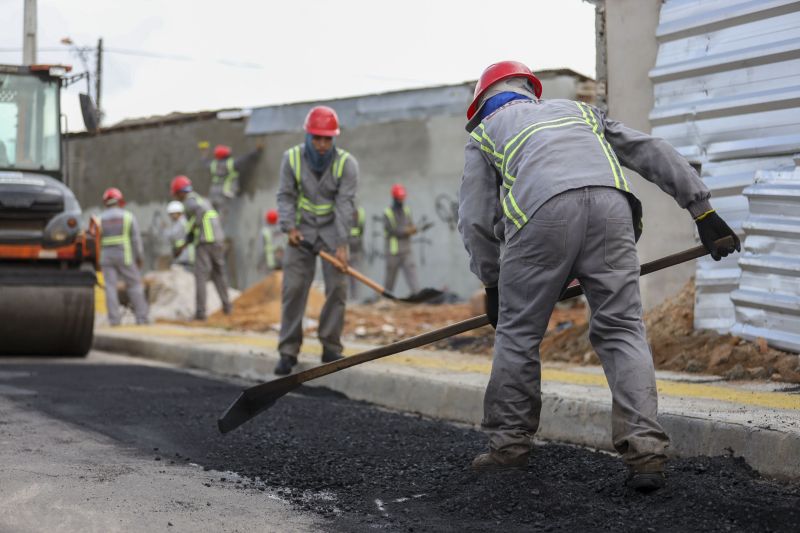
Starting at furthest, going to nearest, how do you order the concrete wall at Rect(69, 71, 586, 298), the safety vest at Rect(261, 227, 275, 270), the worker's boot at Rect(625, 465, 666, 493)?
the safety vest at Rect(261, 227, 275, 270), the concrete wall at Rect(69, 71, 586, 298), the worker's boot at Rect(625, 465, 666, 493)

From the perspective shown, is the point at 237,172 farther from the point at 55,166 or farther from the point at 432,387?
the point at 432,387

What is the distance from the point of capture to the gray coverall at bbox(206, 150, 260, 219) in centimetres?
2503

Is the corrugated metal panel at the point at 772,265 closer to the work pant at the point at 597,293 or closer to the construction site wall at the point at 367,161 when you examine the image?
the work pant at the point at 597,293

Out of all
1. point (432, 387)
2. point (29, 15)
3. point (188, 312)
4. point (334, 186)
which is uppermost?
point (29, 15)

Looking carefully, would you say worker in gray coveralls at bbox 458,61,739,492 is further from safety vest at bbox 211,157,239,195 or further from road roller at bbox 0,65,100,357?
safety vest at bbox 211,157,239,195

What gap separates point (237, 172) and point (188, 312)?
21.7 feet

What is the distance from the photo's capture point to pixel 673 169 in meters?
4.66

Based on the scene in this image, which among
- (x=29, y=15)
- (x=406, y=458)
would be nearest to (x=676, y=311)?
(x=406, y=458)

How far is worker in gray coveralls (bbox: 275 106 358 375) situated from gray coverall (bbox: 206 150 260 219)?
16057 millimetres

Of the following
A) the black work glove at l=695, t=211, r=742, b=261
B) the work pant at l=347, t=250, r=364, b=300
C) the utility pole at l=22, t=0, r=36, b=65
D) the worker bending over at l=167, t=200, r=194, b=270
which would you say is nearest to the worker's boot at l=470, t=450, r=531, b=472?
the black work glove at l=695, t=211, r=742, b=261

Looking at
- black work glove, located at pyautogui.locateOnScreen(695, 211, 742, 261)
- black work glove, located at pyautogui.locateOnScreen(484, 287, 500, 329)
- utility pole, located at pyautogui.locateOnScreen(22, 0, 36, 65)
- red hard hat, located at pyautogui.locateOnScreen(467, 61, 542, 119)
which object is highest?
utility pole, located at pyautogui.locateOnScreen(22, 0, 36, 65)

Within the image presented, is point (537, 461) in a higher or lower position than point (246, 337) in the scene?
higher

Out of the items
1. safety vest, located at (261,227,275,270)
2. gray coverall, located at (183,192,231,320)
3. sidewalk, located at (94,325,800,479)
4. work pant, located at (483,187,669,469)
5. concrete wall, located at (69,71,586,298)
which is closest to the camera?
work pant, located at (483,187,669,469)

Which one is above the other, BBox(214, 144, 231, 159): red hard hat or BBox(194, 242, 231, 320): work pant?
BBox(214, 144, 231, 159): red hard hat
